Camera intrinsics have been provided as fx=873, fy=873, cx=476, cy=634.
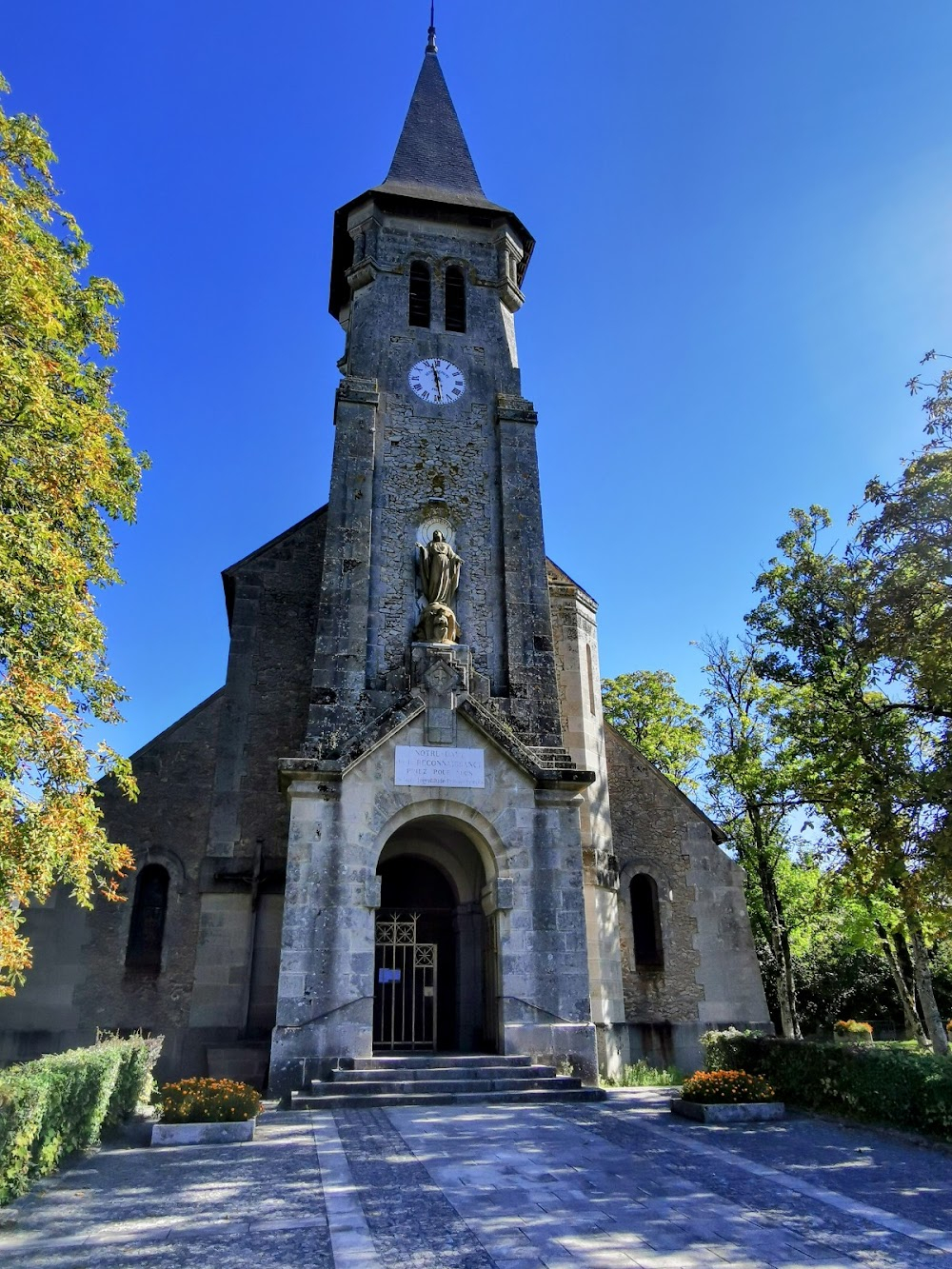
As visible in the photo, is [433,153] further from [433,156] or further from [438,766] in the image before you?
[438,766]

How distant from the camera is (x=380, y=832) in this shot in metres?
14.9

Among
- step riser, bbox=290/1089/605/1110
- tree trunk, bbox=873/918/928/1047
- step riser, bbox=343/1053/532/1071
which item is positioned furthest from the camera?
tree trunk, bbox=873/918/928/1047

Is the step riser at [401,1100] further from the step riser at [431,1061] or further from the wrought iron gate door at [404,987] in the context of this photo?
the wrought iron gate door at [404,987]

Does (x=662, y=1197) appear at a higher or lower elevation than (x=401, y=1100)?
lower

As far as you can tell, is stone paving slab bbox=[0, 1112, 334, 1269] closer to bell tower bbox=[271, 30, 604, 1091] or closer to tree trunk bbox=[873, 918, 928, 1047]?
bell tower bbox=[271, 30, 604, 1091]

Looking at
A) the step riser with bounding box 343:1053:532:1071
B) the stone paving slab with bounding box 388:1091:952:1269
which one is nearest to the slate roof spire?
the step riser with bounding box 343:1053:532:1071

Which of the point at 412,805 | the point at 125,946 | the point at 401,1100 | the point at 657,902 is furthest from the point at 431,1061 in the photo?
the point at 657,902

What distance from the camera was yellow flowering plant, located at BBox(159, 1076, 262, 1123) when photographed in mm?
10047

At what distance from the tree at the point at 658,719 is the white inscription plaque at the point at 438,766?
18077mm

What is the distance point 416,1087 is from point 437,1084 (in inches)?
12.0

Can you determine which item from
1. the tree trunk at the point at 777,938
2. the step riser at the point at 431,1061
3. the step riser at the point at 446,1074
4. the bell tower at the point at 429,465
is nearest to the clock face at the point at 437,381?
the bell tower at the point at 429,465

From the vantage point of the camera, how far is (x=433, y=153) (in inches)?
1012

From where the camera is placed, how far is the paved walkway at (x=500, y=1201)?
582 cm

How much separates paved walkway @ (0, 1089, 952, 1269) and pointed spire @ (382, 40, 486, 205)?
21.5 m
